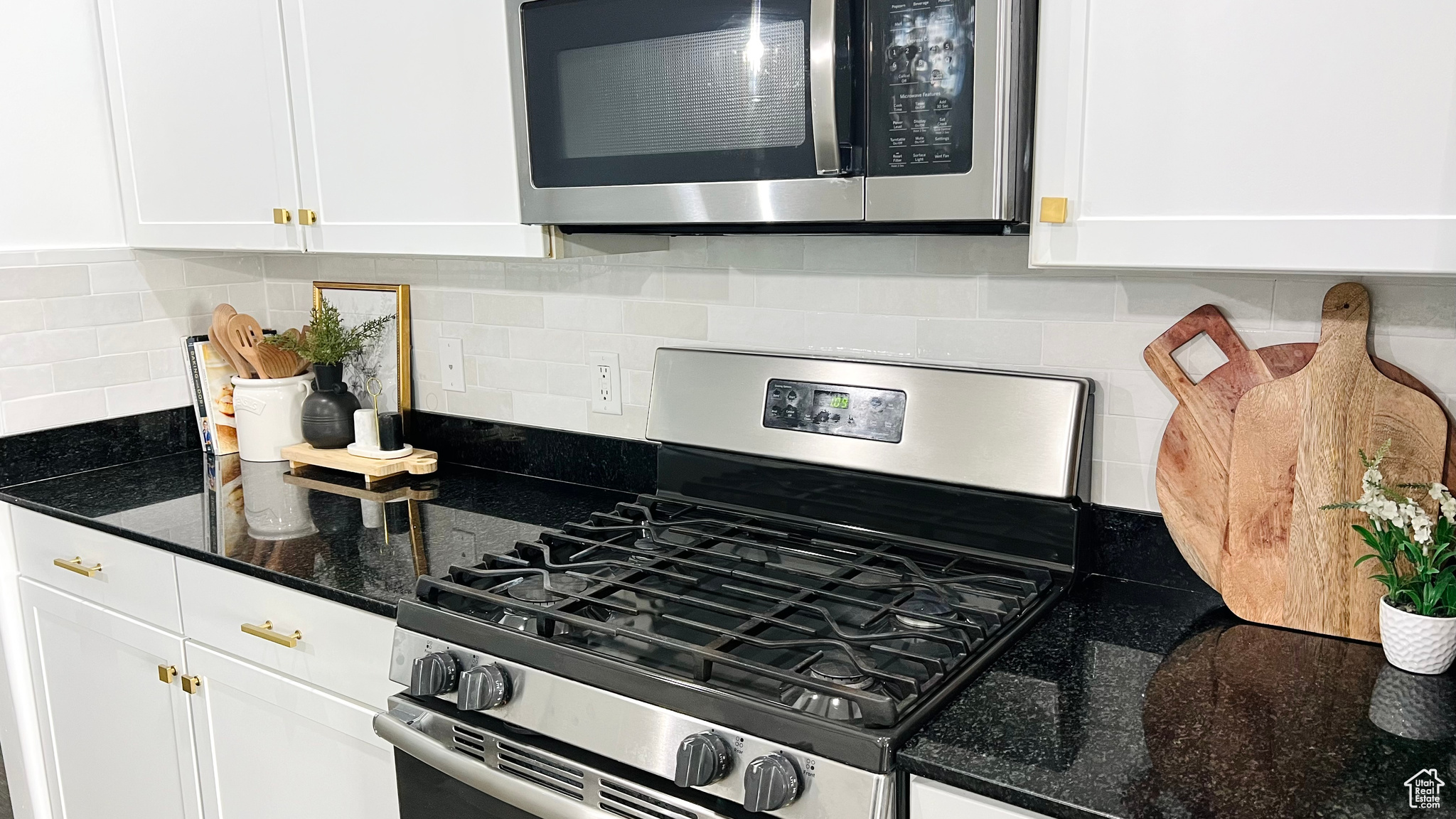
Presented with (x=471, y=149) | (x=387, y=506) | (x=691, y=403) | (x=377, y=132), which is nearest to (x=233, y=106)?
(x=377, y=132)

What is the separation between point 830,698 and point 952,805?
16 centimetres

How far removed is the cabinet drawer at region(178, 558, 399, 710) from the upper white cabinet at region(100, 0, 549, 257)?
0.62 metres

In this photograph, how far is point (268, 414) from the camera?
2498 millimetres

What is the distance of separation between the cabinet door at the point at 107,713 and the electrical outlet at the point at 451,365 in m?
0.74

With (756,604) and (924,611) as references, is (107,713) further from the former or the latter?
(924,611)

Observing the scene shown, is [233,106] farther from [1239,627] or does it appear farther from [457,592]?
[1239,627]

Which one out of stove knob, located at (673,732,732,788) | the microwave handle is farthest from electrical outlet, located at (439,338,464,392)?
stove knob, located at (673,732,732,788)

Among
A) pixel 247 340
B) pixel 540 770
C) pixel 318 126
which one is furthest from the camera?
pixel 247 340

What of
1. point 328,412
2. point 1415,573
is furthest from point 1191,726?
point 328,412

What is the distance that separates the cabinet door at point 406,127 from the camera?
1.76 meters

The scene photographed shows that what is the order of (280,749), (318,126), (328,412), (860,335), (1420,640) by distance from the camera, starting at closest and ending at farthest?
1. (1420,640)
2. (860,335)
3. (280,749)
4. (318,126)
5. (328,412)

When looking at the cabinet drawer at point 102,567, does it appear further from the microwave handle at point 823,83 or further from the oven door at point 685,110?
the microwave handle at point 823,83

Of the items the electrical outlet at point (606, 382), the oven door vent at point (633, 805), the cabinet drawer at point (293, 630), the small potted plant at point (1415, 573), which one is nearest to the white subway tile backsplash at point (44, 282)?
the cabinet drawer at point (293, 630)

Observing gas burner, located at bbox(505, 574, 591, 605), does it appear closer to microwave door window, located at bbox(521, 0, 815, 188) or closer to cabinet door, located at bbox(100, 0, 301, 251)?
microwave door window, located at bbox(521, 0, 815, 188)
